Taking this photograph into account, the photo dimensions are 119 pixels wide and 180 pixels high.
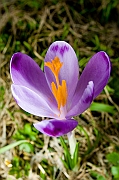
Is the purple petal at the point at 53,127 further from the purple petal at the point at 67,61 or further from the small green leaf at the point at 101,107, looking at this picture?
the small green leaf at the point at 101,107

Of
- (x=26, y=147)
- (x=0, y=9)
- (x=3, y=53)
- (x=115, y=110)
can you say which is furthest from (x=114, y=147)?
(x=0, y=9)

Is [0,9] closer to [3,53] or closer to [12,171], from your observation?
[3,53]

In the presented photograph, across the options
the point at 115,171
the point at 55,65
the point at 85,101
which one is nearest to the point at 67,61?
the point at 55,65

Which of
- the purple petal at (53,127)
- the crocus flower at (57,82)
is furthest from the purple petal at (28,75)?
the purple petal at (53,127)

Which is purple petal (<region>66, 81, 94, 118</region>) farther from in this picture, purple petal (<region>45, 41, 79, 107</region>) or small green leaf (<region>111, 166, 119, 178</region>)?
small green leaf (<region>111, 166, 119, 178</region>)

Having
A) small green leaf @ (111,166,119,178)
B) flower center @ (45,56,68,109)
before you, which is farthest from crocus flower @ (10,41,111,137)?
small green leaf @ (111,166,119,178)

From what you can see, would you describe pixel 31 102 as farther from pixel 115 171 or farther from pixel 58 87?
pixel 115 171

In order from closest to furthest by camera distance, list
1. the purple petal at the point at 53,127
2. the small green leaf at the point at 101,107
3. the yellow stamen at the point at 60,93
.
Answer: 1. the purple petal at the point at 53,127
2. the yellow stamen at the point at 60,93
3. the small green leaf at the point at 101,107
